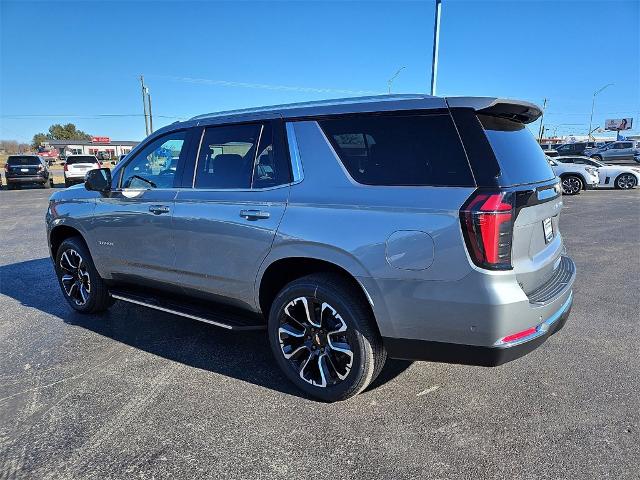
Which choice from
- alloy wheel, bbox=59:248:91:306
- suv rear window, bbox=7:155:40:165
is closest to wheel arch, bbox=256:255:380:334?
alloy wheel, bbox=59:248:91:306

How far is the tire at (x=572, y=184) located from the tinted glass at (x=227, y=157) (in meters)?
17.1

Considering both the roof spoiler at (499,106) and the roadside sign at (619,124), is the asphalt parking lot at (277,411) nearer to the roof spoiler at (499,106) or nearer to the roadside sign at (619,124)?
the roof spoiler at (499,106)

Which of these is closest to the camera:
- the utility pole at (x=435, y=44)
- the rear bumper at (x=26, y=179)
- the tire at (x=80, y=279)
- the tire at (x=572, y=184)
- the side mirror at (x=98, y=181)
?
the side mirror at (x=98, y=181)

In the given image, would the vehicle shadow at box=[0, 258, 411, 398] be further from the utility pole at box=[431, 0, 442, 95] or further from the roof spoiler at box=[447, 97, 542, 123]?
the utility pole at box=[431, 0, 442, 95]

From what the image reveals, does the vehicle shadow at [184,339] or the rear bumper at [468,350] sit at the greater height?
the rear bumper at [468,350]

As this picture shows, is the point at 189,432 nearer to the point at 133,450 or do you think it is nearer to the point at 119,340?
the point at 133,450

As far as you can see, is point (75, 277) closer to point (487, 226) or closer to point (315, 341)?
point (315, 341)

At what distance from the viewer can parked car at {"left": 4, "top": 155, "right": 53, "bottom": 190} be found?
2202 cm

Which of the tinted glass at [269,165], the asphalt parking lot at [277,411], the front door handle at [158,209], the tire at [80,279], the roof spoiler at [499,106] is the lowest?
the asphalt parking lot at [277,411]

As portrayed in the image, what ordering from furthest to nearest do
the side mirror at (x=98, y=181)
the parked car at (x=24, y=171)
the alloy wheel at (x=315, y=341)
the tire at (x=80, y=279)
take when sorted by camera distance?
the parked car at (x=24, y=171) < the tire at (x=80, y=279) < the side mirror at (x=98, y=181) < the alloy wheel at (x=315, y=341)

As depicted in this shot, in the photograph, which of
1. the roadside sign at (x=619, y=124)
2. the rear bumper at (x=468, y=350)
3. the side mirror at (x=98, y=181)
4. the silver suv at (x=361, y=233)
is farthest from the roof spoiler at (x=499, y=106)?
the roadside sign at (x=619, y=124)

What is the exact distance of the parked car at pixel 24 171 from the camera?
22016 millimetres

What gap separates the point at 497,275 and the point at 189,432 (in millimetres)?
2028

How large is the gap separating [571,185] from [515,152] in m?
17.2
